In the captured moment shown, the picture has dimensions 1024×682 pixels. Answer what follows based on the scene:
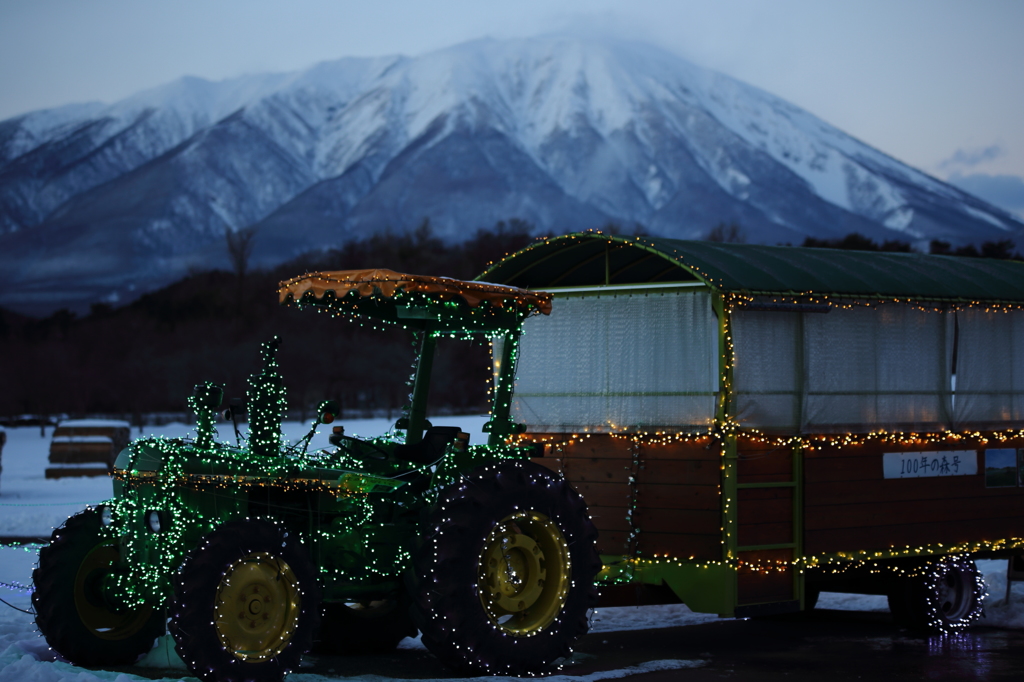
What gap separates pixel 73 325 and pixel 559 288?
74.1m

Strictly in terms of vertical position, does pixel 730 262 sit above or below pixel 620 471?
above

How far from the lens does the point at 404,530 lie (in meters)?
8.09

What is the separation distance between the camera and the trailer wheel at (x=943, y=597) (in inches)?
405

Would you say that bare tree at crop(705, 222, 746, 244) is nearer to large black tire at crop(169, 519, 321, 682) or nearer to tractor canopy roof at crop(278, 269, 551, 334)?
tractor canopy roof at crop(278, 269, 551, 334)

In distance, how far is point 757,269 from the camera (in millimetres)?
9383

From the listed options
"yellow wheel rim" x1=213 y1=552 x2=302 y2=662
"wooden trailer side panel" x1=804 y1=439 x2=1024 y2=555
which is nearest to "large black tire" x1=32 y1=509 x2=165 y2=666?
"yellow wheel rim" x1=213 y1=552 x2=302 y2=662

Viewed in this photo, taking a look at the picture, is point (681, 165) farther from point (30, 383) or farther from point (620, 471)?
point (620, 471)

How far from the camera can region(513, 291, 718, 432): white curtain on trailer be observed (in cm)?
958

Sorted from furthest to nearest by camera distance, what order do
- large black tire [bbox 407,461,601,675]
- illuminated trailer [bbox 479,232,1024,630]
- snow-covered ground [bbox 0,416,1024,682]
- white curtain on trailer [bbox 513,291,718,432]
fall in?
white curtain on trailer [bbox 513,291,718,432]
illuminated trailer [bbox 479,232,1024,630]
large black tire [bbox 407,461,601,675]
snow-covered ground [bbox 0,416,1024,682]

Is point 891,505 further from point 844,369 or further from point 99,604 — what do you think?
point 99,604

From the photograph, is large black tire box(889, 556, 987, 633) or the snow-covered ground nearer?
the snow-covered ground

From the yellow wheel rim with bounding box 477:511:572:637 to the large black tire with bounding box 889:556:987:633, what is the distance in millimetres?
3645

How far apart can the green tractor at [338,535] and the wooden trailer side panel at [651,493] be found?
1192mm

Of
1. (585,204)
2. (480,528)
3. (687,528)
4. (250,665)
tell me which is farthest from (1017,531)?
(585,204)
